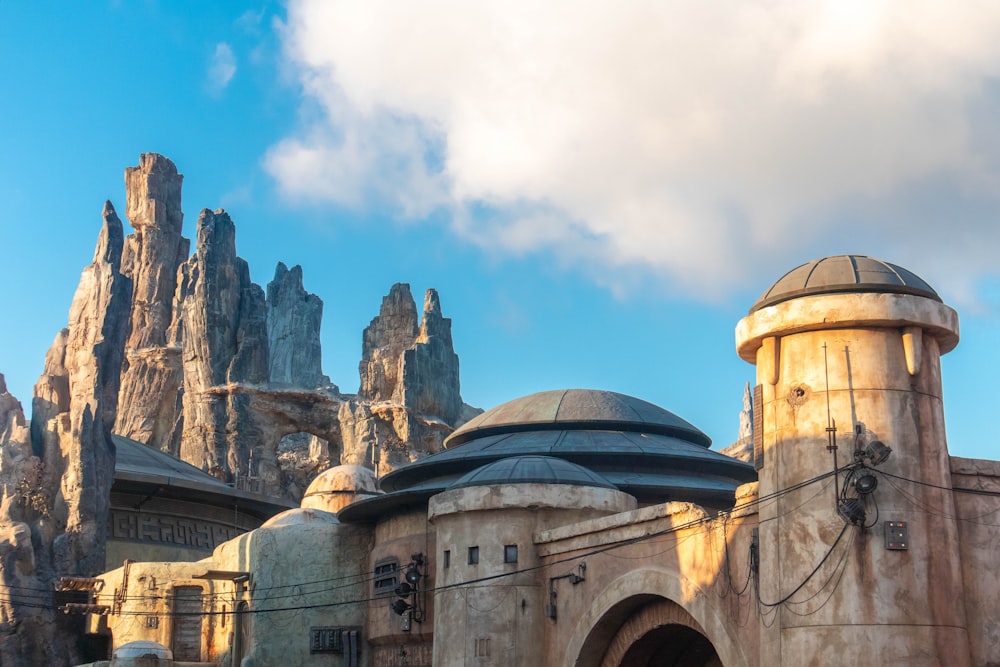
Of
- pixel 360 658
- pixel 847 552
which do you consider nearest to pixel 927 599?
pixel 847 552

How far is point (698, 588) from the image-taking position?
23.7m

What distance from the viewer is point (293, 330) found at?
132250 mm

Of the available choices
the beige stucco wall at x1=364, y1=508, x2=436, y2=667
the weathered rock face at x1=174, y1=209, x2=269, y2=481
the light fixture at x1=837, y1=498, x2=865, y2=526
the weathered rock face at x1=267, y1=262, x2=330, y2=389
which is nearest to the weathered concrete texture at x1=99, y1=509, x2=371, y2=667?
the beige stucco wall at x1=364, y1=508, x2=436, y2=667

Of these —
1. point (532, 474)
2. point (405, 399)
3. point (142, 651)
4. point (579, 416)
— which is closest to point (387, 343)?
point (405, 399)

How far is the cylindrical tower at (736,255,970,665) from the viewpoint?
1964cm

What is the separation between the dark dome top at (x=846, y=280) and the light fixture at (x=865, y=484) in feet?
10.6

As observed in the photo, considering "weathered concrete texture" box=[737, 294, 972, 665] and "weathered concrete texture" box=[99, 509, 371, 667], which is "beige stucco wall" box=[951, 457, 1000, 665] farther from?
"weathered concrete texture" box=[99, 509, 371, 667]

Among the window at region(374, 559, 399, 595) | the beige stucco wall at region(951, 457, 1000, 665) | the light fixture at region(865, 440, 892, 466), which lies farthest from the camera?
the window at region(374, 559, 399, 595)

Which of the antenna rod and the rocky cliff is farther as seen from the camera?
the rocky cliff

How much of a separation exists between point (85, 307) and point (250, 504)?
11.3 metres

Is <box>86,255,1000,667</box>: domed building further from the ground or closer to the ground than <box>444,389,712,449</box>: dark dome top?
closer to the ground

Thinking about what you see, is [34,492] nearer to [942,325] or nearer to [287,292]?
[942,325]

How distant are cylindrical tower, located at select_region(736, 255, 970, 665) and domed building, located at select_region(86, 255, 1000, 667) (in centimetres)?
4

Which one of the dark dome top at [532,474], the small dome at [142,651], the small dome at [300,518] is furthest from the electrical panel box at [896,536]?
the small dome at [300,518]
